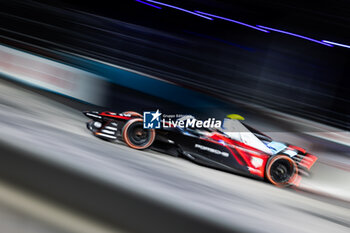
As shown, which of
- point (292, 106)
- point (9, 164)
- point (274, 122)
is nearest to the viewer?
point (9, 164)

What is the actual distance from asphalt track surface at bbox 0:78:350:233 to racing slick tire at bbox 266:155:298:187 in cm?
15

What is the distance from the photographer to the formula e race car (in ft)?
11.3

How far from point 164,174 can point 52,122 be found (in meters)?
1.63

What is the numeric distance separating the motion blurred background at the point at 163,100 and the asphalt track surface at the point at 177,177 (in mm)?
18

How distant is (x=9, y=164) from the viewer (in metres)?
1.24

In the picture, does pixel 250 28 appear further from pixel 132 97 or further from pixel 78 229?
pixel 78 229

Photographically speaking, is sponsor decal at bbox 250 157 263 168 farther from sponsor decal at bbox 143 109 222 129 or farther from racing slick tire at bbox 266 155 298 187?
sponsor decal at bbox 143 109 222 129

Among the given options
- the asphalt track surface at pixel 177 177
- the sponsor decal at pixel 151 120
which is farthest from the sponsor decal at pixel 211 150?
the sponsor decal at pixel 151 120

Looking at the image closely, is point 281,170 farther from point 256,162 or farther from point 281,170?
point 256,162

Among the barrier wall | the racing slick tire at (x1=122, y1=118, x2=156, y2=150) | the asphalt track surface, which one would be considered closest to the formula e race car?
the racing slick tire at (x1=122, y1=118, x2=156, y2=150)

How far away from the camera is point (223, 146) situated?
137 inches

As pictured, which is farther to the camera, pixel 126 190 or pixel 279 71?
pixel 279 71

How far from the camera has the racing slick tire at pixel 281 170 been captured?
3.47 meters

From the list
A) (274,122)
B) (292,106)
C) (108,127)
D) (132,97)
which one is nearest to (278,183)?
(274,122)
